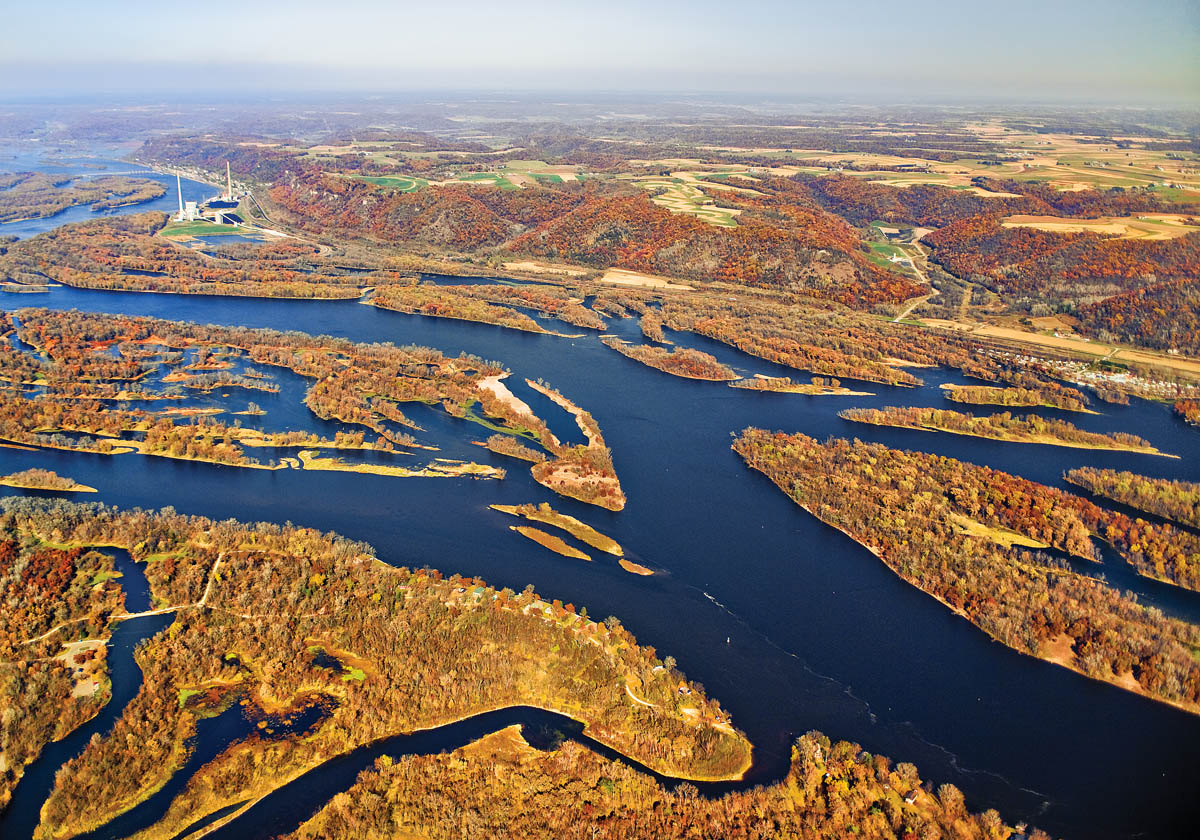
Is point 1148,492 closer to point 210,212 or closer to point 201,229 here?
point 201,229

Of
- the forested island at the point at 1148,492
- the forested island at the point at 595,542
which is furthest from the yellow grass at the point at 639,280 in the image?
the forested island at the point at 1148,492

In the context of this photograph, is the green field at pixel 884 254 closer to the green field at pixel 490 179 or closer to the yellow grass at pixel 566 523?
the green field at pixel 490 179

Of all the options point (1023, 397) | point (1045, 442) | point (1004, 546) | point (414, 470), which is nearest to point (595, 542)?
point (414, 470)

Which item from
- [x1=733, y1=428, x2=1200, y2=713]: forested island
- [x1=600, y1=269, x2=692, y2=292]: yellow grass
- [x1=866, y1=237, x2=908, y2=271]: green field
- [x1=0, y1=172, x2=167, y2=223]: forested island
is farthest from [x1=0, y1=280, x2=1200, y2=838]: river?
[x1=0, y1=172, x2=167, y2=223]: forested island

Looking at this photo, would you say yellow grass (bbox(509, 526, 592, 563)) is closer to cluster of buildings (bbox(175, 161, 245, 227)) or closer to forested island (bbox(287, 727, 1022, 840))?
forested island (bbox(287, 727, 1022, 840))

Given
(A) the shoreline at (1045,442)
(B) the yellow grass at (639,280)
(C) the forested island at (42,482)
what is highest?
(B) the yellow grass at (639,280)

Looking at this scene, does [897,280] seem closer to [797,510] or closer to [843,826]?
[797,510]
